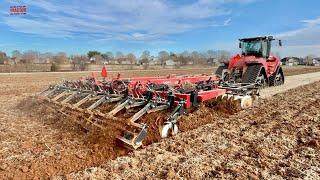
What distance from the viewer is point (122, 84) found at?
7684 millimetres

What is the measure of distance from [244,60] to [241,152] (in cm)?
862

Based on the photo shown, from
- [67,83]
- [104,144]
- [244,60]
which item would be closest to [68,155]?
[104,144]

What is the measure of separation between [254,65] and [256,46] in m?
1.87

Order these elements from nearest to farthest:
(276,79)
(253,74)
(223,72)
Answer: (253,74) < (223,72) < (276,79)

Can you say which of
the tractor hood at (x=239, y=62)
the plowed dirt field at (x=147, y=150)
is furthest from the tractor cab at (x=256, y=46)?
the plowed dirt field at (x=147, y=150)

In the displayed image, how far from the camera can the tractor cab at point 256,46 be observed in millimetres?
14438

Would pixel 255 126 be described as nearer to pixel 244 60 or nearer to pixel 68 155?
pixel 68 155

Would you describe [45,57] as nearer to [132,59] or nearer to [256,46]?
[132,59]

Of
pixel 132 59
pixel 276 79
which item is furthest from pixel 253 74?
pixel 132 59

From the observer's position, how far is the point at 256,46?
1458cm

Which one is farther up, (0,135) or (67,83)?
(67,83)

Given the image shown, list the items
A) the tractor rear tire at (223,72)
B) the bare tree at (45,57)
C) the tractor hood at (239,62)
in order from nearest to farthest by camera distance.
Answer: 1. the tractor rear tire at (223,72)
2. the tractor hood at (239,62)
3. the bare tree at (45,57)

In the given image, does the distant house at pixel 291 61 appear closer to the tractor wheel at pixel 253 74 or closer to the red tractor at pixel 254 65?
the red tractor at pixel 254 65

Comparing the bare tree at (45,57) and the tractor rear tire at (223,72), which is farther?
the bare tree at (45,57)
